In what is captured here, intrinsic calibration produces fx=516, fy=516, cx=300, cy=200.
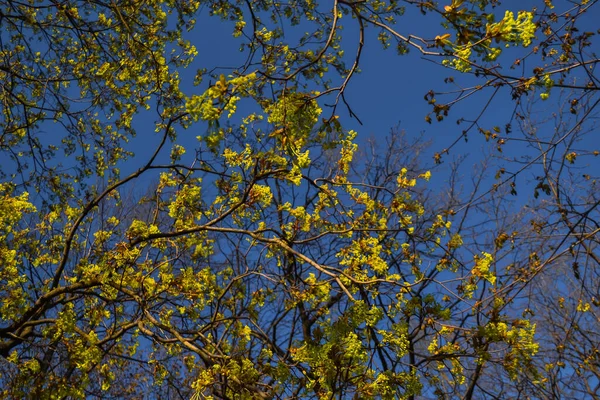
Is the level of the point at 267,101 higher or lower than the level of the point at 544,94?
higher

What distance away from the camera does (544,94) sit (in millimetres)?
2883

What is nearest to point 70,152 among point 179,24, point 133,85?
point 133,85

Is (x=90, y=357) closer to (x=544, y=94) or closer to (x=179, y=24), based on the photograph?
(x=544, y=94)

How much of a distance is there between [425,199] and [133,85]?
5710mm

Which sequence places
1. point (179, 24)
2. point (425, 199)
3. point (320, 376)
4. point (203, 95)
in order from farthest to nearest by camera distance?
point (425, 199), point (179, 24), point (320, 376), point (203, 95)

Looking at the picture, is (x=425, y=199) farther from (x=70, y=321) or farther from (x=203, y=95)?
(x=203, y=95)

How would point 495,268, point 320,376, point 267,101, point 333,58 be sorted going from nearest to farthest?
point 320,376, point 267,101, point 333,58, point 495,268

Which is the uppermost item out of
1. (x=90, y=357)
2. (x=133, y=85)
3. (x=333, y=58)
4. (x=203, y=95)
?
(x=333, y=58)

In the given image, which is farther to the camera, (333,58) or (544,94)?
(333,58)

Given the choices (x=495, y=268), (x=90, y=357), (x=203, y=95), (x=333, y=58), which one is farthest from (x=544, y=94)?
(x=495, y=268)

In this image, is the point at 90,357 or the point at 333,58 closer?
the point at 90,357

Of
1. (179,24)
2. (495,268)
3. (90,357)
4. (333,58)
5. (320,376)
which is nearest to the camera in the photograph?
(320,376)

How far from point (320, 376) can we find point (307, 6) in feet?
14.6

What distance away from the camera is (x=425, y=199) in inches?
370
